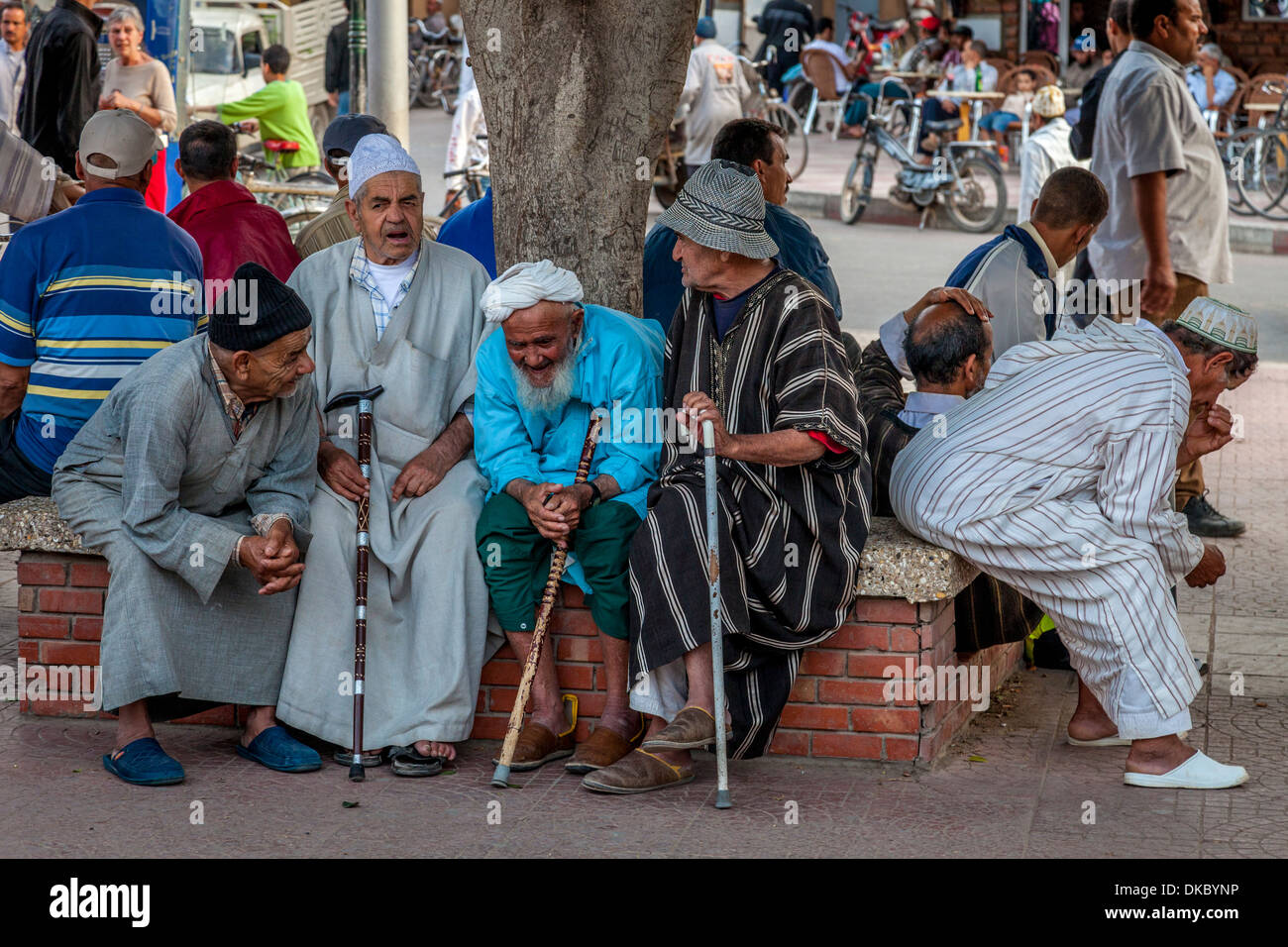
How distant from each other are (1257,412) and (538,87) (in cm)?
539

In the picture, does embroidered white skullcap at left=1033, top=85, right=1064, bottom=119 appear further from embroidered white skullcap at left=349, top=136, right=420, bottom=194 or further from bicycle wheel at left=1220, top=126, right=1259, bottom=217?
bicycle wheel at left=1220, top=126, right=1259, bottom=217

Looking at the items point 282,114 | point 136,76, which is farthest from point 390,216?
point 282,114


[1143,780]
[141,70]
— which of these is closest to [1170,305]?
[1143,780]

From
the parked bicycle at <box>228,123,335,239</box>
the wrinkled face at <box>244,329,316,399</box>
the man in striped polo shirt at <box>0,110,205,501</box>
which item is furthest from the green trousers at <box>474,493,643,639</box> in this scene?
the parked bicycle at <box>228,123,335,239</box>

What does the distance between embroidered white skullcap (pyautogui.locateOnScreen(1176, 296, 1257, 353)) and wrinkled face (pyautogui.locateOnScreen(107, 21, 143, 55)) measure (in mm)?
7486

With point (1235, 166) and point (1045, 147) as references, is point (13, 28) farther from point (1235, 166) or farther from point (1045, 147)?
point (1235, 166)

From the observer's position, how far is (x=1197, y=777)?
14.0ft

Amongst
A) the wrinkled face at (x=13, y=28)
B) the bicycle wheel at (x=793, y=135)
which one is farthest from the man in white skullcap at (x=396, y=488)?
the bicycle wheel at (x=793, y=135)

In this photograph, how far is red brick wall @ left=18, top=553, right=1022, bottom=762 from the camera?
4438 millimetres

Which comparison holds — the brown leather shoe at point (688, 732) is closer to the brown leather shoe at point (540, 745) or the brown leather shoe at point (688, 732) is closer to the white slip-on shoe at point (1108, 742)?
the brown leather shoe at point (540, 745)

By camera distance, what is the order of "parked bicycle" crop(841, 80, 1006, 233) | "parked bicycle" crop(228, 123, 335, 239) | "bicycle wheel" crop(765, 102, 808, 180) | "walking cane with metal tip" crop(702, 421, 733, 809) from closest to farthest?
"walking cane with metal tip" crop(702, 421, 733, 809)
"parked bicycle" crop(228, 123, 335, 239)
"parked bicycle" crop(841, 80, 1006, 233)
"bicycle wheel" crop(765, 102, 808, 180)

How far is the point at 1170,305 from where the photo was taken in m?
6.47

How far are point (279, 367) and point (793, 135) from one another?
17.3 m

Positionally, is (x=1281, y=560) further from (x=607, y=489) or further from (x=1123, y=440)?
(x=607, y=489)
